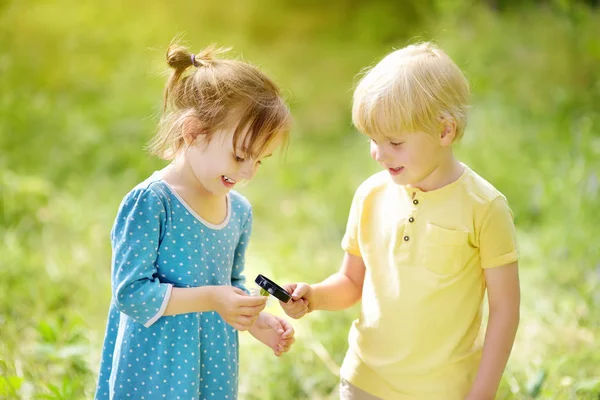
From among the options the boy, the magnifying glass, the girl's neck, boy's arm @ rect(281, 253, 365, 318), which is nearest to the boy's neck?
the boy

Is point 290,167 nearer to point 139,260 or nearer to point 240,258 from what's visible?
point 240,258

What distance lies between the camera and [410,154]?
1.99 metres

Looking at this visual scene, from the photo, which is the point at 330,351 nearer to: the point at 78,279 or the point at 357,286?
the point at 357,286

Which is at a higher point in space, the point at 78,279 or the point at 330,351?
the point at 78,279

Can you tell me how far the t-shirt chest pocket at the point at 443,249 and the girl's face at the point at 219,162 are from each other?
0.47 metres

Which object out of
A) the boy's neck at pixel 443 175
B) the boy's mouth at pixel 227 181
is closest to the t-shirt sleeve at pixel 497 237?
the boy's neck at pixel 443 175

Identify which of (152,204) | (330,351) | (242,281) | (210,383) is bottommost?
(330,351)

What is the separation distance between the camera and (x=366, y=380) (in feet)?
6.91

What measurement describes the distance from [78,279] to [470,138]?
8.77 ft

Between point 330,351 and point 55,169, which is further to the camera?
point 55,169

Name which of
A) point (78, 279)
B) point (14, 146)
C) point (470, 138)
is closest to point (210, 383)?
point (78, 279)

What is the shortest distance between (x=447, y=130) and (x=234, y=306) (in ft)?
2.25

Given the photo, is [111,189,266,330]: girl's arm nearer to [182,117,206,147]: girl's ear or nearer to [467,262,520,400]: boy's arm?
[182,117,206,147]: girl's ear

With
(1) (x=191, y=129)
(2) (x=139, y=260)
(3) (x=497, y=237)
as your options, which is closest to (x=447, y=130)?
(3) (x=497, y=237)
